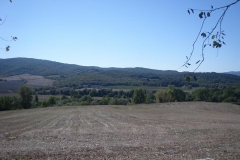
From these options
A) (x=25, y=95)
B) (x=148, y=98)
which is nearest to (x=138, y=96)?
(x=148, y=98)

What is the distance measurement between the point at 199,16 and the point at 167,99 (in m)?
77.0

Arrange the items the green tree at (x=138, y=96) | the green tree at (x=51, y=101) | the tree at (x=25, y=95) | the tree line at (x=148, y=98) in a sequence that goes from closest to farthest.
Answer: the tree line at (x=148, y=98)
the tree at (x=25, y=95)
the green tree at (x=138, y=96)
the green tree at (x=51, y=101)

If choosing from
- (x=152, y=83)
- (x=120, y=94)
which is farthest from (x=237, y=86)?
(x=152, y=83)

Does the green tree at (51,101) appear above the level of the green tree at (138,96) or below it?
below

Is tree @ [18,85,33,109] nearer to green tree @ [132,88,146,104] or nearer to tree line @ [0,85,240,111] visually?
tree line @ [0,85,240,111]

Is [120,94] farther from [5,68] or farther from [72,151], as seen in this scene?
[5,68]

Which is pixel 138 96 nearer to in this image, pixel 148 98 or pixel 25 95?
pixel 148 98

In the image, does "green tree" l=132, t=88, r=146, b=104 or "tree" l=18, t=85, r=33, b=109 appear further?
"green tree" l=132, t=88, r=146, b=104

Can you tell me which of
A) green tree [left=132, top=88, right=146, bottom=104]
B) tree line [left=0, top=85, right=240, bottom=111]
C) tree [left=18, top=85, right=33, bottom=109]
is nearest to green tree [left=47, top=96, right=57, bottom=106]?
tree line [left=0, top=85, right=240, bottom=111]

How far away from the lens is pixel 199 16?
13.3ft

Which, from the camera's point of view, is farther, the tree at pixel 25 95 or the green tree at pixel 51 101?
the green tree at pixel 51 101

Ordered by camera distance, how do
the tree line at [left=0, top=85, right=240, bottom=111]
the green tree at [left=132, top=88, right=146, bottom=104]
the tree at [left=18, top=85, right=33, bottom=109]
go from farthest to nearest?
the green tree at [left=132, top=88, right=146, bottom=104], the tree at [left=18, top=85, right=33, bottom=109], the tree line at [left=0, top=85, right=240, bottom=111]

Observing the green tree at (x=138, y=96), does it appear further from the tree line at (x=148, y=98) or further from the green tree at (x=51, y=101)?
the green tree at (x=51, y=101)

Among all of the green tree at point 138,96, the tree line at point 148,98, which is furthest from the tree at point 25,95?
the green tree at point 138,96
